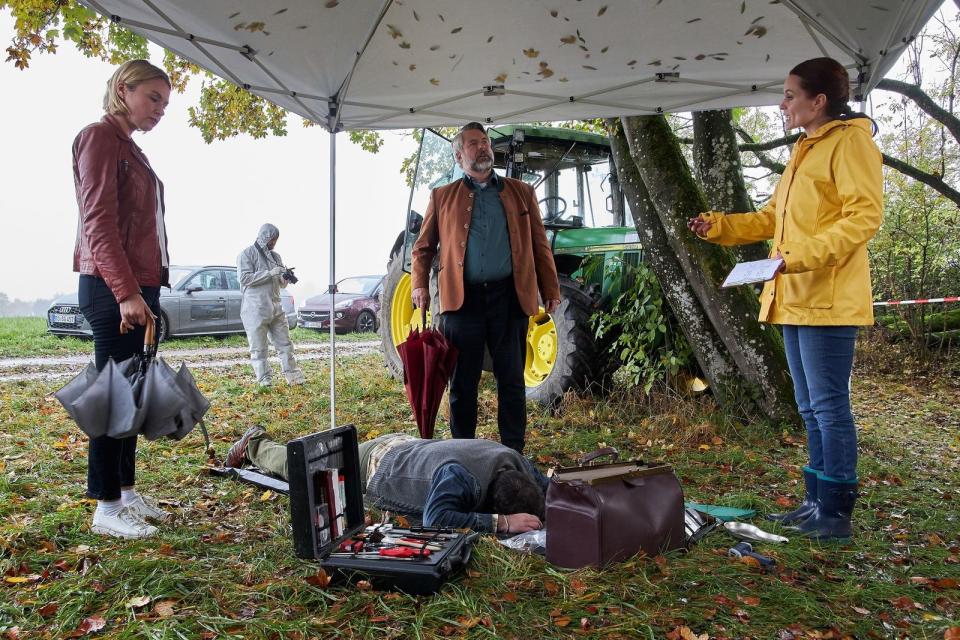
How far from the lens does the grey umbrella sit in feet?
8.57

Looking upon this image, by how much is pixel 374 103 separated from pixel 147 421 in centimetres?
265

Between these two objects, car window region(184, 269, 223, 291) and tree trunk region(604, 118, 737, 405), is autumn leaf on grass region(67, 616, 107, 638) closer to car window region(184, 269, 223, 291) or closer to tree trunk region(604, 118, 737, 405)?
tree trunk region(604, 118, 737, 405)

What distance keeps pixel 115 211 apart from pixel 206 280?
35.9 feet

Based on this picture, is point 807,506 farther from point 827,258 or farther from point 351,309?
point 351,309

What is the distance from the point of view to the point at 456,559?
2.37m

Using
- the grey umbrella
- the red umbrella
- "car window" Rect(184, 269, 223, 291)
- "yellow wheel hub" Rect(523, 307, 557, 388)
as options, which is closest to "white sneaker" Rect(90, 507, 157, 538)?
the grey umbrella

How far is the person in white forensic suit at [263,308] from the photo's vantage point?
7457mm

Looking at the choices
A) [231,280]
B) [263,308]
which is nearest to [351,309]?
[231,280]

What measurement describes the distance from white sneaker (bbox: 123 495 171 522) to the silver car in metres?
9.22

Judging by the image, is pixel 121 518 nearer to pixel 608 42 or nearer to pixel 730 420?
pixel 608 42

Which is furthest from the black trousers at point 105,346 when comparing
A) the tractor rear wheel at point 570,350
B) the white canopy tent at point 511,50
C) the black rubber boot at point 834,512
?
the tractor rear wheel at point 570,350

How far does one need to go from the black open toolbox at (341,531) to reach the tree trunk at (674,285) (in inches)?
127

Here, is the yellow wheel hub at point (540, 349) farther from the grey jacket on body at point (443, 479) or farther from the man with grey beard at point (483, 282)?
the grey jacket on body at point (443, 479)

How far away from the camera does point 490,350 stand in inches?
157
